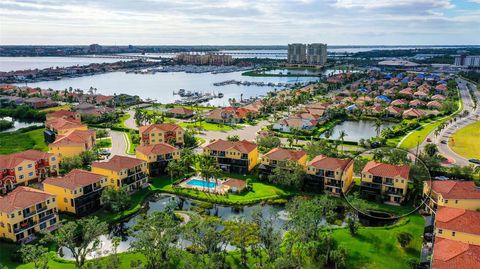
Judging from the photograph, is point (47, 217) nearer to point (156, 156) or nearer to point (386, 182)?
point (156, 156)

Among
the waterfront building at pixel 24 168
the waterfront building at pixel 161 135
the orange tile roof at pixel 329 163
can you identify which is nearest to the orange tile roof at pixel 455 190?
the orange tile roof at pixel 329 163

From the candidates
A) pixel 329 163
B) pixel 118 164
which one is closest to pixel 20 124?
pixel 118 164

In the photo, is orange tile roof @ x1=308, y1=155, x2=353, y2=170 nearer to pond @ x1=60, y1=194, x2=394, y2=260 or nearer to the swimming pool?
pond @ x1=60, y1=194, x2=394, y2=260

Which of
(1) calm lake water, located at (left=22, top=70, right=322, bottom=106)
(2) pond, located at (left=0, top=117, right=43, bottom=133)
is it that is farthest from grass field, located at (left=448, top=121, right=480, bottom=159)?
(2) pond, located at (left=0, top=117, right=43, bottom=133)

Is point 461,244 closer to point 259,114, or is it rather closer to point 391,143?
point 391,143

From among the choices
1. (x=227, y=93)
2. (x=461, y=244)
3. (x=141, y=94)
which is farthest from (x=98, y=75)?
(x=461, y=244)

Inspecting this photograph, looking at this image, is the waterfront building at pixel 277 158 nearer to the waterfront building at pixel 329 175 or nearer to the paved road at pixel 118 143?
the waterfront building at pixel 329 175
